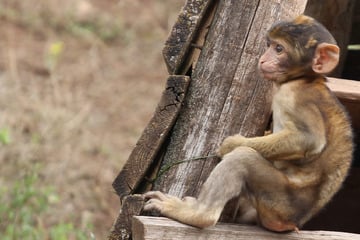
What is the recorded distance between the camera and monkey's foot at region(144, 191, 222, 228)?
5.43m

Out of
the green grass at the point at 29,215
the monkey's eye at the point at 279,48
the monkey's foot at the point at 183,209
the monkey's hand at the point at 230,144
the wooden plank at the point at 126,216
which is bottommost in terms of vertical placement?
the green grass at the point at 29,215

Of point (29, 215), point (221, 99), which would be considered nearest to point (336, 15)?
point (221, 99)

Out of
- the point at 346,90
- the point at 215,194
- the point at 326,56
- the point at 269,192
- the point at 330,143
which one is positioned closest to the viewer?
the point at 215,194

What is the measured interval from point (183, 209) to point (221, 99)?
0.70 m

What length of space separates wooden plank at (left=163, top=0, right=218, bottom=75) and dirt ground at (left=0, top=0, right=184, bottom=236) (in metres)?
5.74

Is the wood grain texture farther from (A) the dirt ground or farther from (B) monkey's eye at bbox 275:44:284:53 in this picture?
(A) the dirt ground

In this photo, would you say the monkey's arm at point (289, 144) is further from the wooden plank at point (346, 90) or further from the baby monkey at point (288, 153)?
the wooden plank at point (346, 90)

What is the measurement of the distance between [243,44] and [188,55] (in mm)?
303

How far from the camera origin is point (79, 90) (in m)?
13.7

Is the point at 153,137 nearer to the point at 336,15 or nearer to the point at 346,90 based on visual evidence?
the point at 346,90

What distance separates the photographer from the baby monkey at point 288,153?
17.9ft

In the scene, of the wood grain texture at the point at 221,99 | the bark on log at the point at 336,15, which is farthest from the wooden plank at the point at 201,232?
the bark on log at the point at 336,15

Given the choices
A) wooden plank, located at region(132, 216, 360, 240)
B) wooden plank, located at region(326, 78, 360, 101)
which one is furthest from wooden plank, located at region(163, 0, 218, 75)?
wooden plank, located at region(132, 216, 360, 240)

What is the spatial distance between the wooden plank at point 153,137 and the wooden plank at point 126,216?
16 cm
